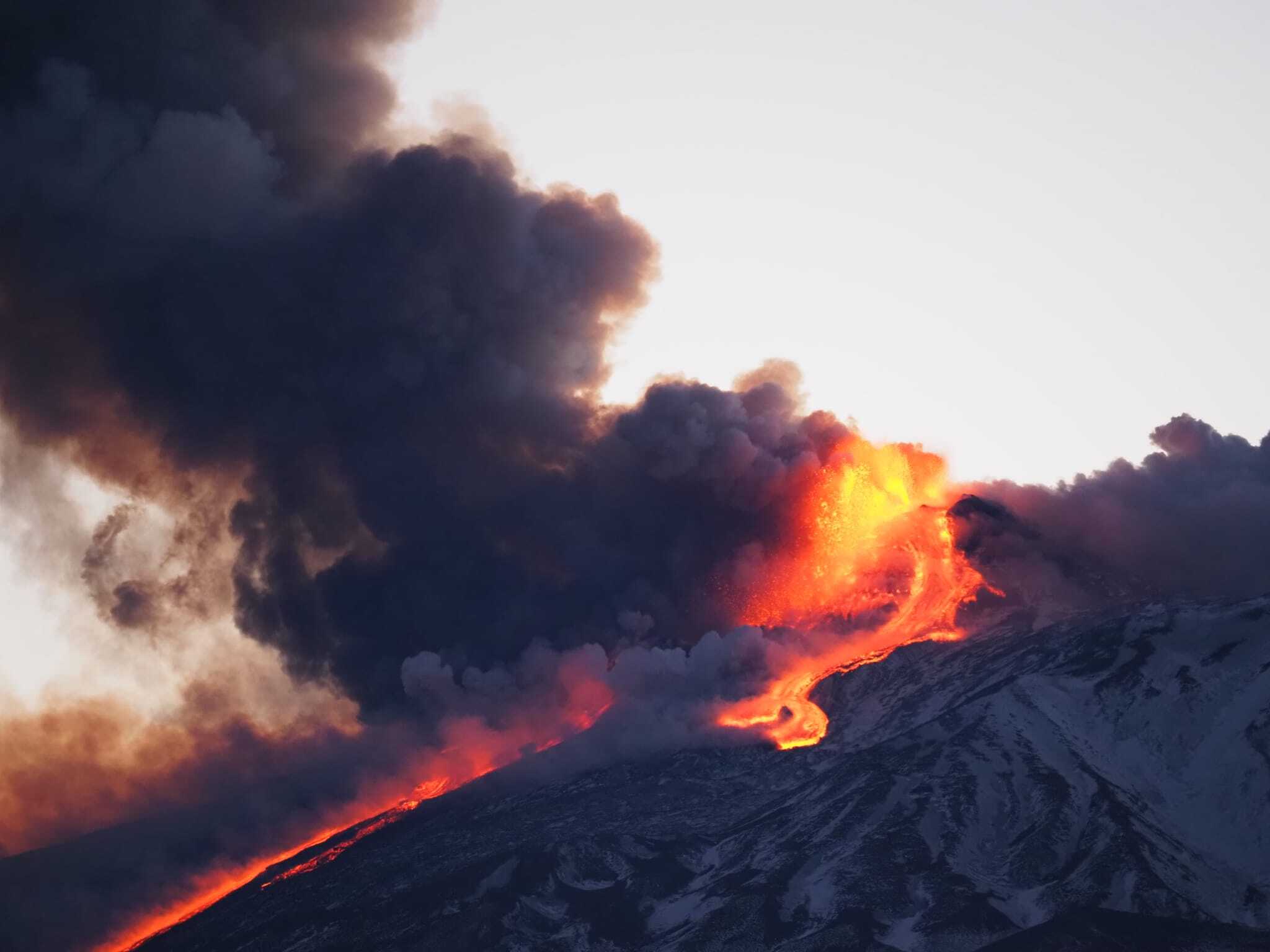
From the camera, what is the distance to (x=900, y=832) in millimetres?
124438

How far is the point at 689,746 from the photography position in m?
154

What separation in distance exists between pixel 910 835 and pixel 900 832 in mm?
939

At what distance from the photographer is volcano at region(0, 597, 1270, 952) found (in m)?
112

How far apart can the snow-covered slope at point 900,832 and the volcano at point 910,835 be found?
0.22m

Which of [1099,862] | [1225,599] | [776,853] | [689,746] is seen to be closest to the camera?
[1099,862]

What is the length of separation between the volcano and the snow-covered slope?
22 cm

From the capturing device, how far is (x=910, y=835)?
124m

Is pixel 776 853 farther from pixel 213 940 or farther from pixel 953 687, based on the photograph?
pixel 213 940

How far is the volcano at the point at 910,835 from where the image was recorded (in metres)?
112

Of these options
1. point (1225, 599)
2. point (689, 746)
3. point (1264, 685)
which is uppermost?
point (689, 746)

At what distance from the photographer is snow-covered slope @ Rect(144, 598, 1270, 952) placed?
11425 centimetres

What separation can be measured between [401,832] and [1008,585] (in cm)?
6900

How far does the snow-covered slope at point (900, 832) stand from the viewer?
114250 mm

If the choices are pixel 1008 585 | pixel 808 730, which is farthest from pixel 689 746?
pixel 1008 585
